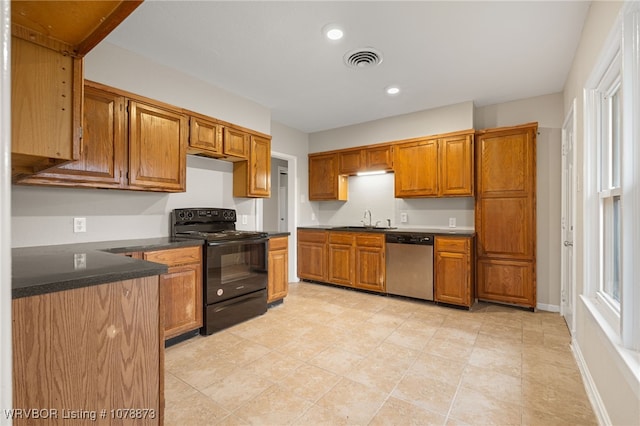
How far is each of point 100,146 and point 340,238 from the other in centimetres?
312

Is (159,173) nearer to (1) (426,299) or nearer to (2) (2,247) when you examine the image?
(2) (2,247)

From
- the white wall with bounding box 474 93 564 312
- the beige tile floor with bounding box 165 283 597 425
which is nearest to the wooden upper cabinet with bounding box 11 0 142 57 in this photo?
the beige tile floor with bounding box 165 283 597 425

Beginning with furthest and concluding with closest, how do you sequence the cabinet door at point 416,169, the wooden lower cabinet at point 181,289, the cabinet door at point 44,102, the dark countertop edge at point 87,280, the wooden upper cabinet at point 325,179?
1. the wooden upper cabinet at point 325,179
2. the cabinet door at point 416,169
3. the wooden lower cabinet at point 181,289
4. the cabinet door at point 44,102
5. the dark countertop edge at point 87,280

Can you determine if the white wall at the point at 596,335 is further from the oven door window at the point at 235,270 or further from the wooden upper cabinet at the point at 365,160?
the oven door window at the point at 235,270

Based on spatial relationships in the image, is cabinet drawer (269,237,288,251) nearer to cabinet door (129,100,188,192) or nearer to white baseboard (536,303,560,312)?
cabinet door (129,100,188,192)

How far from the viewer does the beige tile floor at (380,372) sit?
1785mm

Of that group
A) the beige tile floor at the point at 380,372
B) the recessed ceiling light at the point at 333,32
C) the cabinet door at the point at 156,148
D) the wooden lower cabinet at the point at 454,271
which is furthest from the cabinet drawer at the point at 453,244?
the cabinet door at the point at 156,148

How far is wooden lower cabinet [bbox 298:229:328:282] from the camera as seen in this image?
478cm

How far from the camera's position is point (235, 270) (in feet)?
10.3

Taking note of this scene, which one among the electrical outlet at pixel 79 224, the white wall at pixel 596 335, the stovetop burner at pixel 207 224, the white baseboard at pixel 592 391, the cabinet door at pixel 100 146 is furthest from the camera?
the stovetop burner at pixel 207 224

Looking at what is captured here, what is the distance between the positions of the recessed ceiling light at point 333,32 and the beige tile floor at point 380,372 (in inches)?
102

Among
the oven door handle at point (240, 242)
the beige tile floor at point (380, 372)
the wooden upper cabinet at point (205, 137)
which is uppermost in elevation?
the wooden upper cabinet at point (205, 137)

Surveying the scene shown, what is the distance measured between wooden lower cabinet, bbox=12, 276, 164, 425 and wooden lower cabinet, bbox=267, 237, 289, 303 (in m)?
2.32

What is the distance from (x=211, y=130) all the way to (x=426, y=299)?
3.23m
